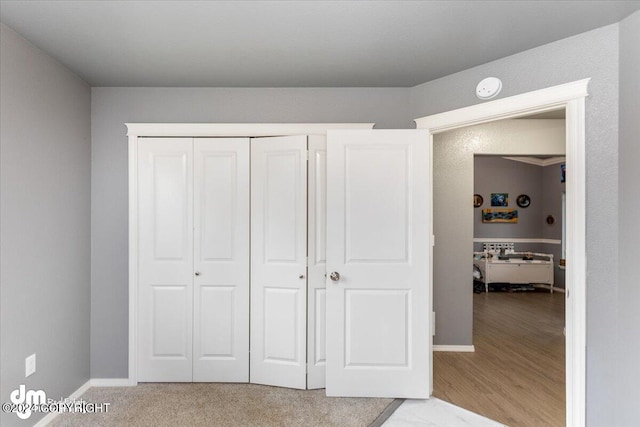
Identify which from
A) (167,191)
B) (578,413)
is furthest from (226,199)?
(578,413)

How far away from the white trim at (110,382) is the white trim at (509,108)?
10.5 ft

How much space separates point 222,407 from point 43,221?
1.79m

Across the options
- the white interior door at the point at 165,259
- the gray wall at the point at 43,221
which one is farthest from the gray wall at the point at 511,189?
the gray wall at the point at 43,221

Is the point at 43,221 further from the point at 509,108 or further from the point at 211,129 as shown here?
the point at 509,108

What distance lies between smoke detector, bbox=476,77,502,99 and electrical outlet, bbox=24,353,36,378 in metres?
3.47

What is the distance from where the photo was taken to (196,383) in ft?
8.87

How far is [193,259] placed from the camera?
2.71 metres

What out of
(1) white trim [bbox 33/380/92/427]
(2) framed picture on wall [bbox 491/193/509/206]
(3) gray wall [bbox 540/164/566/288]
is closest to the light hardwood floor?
(3) gray wall [bbox 540/164/566/288]

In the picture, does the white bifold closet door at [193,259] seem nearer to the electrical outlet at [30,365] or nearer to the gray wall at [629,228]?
the electrical outlet at [30,365]

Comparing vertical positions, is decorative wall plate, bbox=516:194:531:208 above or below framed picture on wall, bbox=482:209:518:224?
above

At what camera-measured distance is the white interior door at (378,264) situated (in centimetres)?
245

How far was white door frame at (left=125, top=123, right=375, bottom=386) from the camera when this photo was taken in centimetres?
268
